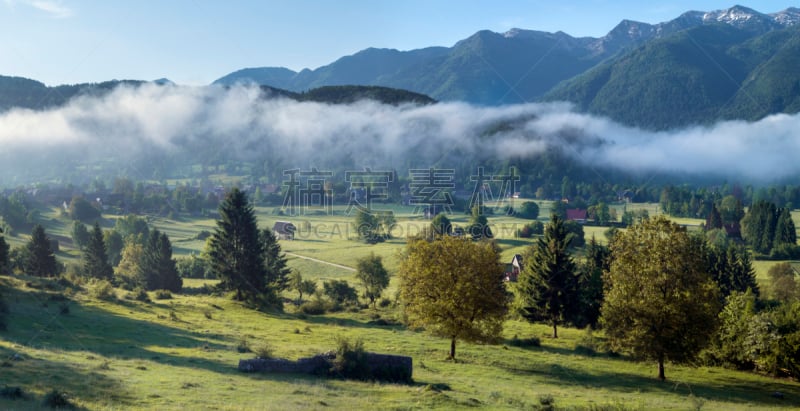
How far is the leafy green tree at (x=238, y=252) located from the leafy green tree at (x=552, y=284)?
29816 mm

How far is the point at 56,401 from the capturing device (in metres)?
17.3

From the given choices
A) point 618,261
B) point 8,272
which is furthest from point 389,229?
point 618,261

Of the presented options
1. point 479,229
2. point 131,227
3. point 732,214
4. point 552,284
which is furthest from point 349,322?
point 732,214

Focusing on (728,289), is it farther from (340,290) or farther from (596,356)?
(340,290)

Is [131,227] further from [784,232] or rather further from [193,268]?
[784,232]

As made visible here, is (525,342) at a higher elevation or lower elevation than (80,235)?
lower

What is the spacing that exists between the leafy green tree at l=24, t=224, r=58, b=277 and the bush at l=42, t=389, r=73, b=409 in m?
62.0

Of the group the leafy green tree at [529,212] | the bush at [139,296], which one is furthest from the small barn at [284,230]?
the leafy green tree at [529,212]

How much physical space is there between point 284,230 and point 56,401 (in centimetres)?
10273

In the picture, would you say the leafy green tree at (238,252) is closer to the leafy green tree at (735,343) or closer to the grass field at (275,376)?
the grass field at (275,376)

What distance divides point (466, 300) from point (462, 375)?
6.47m

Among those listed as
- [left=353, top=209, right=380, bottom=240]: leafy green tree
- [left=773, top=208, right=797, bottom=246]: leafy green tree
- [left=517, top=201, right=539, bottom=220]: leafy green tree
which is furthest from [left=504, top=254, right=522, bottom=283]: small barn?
[left=773, top=208, right=797, bottom=246]: leafy green tree

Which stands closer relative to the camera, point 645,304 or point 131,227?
point 645,304

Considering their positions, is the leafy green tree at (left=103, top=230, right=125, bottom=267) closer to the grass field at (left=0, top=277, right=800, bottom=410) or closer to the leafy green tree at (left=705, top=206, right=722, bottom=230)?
the grass field at (left=0, top=277, right=800, bottom=410)
